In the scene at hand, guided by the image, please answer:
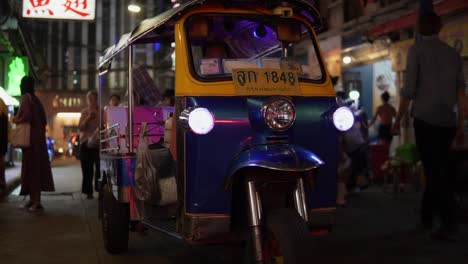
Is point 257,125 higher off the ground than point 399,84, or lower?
lower

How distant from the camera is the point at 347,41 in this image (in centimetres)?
1464

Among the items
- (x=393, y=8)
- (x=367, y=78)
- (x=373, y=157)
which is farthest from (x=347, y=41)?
(x=373, y=157)

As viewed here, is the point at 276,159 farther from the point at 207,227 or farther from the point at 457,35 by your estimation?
the point at 457,35

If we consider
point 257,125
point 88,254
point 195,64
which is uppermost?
point 195,64

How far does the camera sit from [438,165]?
573cm

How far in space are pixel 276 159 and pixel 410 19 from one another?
26.0ft

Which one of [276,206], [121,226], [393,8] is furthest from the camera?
[393,8]

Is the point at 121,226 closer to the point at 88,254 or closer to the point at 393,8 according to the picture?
the point at 88,254

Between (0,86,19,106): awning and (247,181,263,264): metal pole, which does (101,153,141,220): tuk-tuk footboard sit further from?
(0,86,19,106): awning

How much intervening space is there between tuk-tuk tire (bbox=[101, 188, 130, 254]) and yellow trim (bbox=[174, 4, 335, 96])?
162cm

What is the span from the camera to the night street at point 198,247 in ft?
17.4

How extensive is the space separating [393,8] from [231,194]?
9.61 m

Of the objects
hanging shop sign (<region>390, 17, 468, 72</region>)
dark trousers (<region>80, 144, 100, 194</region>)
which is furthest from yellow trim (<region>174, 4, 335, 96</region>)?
dark trousers (<region>80, 144, 100, 194</region>)

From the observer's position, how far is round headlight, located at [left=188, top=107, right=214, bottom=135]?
3.93m
